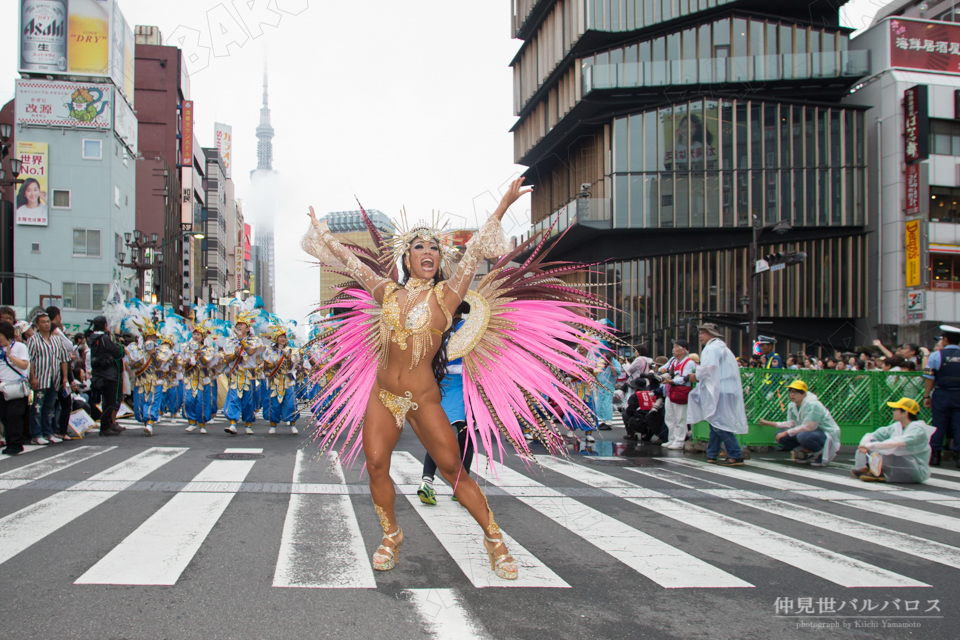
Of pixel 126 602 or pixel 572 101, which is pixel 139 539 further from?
pixel 572 101

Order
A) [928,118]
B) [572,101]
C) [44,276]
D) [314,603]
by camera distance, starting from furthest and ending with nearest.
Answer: [44,276]
[572,101]
[928,118]
[314,603]

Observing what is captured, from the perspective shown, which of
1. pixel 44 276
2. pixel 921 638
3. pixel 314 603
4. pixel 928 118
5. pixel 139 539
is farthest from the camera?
pixel 44 276

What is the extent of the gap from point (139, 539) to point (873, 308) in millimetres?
36218

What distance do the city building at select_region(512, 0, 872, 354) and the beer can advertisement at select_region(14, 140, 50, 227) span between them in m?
30.9

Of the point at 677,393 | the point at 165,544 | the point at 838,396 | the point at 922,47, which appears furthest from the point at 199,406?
the point at 922,47

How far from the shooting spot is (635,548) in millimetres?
4559

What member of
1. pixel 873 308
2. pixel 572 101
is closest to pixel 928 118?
pixel 873 308

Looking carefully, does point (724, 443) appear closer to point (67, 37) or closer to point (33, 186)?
point (33, 186)

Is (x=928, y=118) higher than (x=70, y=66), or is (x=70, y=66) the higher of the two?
(x=70, y=66)

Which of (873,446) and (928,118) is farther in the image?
(928,118)

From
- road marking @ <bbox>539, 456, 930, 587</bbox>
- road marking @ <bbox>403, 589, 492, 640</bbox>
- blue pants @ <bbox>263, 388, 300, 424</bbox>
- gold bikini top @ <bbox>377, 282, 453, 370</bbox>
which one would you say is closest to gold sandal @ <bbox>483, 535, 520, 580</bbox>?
road marking @ <bbox>403, 589, 492, 640</bbox>

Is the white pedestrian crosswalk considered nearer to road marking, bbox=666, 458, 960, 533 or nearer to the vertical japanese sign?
road marking, bbox=666, 458, 960, 533

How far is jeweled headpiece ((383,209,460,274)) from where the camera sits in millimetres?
4340

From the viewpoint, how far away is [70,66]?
1687 inches
